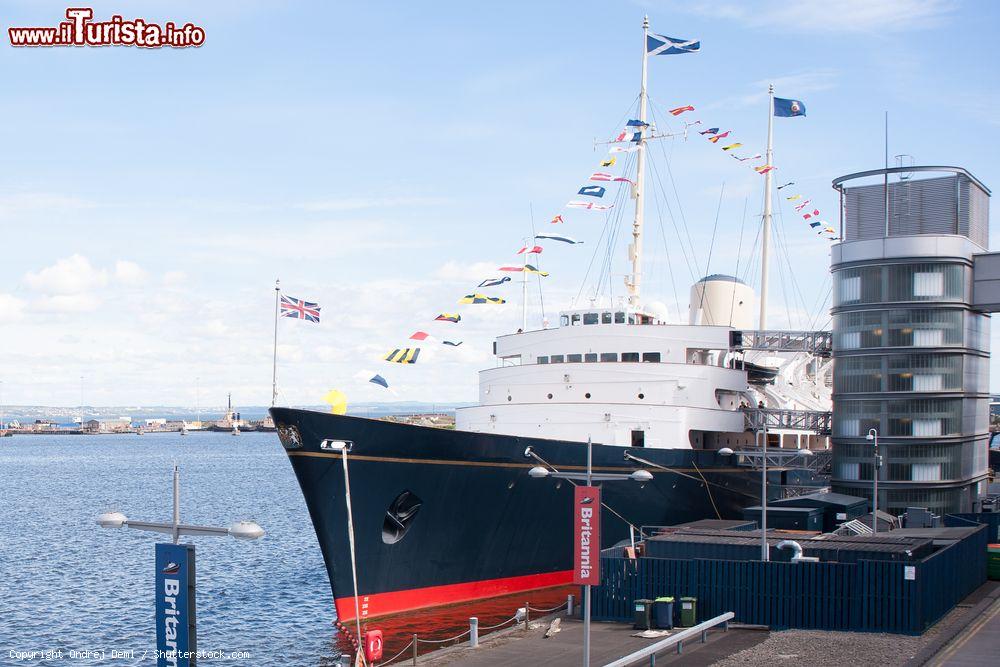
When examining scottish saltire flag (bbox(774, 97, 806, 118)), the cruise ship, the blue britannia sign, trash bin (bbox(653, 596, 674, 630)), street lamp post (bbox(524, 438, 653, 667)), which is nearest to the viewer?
the blue britannia sign

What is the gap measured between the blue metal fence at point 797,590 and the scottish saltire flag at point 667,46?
23542 mm

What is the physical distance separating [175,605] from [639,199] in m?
32.8

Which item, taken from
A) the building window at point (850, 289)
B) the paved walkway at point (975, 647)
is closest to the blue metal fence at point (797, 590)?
the paved walkway at point (975, 647)

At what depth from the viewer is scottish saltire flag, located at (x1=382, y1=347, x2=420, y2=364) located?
3431 centimetres

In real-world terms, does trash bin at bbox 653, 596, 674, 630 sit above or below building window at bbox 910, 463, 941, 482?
below

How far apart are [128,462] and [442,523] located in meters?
138

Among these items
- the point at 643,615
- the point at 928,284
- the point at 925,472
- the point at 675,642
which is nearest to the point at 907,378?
the point at 928,284

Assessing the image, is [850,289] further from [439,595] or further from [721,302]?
[439,595]

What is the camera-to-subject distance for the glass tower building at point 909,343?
41656 millimetres

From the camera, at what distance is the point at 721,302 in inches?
2158

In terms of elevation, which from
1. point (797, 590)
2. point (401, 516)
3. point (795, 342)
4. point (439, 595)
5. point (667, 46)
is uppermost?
point (667, 46)

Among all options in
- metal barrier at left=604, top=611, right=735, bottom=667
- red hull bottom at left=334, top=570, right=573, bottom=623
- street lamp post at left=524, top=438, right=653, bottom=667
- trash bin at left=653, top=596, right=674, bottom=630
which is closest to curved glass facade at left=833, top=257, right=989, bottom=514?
red hull bottom at left=334, top=570, right=573, bottom=623

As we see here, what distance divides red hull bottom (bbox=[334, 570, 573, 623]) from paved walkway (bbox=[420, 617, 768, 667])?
4297 millimetres

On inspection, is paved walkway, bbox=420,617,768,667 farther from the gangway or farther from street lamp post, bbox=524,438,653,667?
the gangway
